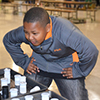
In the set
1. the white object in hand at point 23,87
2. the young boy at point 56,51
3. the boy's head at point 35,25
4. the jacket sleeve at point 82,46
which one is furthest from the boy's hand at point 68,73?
the white object in hand at point 23,87

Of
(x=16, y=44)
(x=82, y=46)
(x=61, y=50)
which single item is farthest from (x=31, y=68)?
(x=82, y=46)

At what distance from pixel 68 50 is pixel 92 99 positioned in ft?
3.26

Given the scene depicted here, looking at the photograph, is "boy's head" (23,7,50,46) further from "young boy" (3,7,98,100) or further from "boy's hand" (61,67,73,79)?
"boy's hand" (61,67,73,79)

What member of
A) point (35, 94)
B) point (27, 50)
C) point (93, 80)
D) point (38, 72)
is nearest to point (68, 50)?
point (38, 72)

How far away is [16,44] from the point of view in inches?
91.3

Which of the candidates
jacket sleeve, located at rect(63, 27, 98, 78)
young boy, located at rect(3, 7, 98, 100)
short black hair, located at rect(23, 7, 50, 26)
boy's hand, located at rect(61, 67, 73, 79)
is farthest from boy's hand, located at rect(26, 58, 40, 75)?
short black hair, located at rect(23, 7, 50, 26)

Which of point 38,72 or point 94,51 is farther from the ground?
point 94,51

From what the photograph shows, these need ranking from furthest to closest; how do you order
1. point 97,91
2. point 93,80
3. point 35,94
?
point 93,80 → point 97,91 → point 35,94

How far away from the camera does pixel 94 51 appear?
2.06 meters

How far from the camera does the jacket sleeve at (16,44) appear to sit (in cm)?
219

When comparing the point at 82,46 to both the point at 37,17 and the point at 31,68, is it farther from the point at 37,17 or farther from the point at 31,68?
the point at 31,68

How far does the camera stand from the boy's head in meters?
1.80

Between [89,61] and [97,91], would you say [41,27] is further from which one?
[97,91]

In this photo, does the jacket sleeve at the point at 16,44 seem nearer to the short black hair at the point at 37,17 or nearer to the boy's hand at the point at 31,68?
the boy's hand at the point at 31,68
